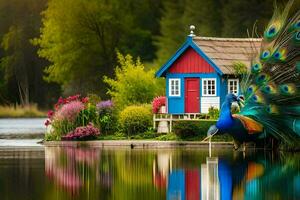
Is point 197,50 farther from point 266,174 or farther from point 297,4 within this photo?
point 266,174

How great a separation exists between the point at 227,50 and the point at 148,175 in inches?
729

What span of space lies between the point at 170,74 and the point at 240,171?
59.2 ft

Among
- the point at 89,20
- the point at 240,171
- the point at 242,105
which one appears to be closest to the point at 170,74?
the point at 242,105

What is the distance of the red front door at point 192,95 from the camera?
4772cm

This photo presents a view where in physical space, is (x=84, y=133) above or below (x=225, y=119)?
below

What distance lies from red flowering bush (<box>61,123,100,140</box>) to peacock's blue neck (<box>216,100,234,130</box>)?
8.49 metres

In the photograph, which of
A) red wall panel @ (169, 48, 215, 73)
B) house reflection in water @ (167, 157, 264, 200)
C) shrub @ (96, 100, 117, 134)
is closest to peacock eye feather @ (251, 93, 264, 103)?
house reflection in water @ (167, 157, 264, 200)

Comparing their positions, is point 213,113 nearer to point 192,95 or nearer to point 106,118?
point 192,95

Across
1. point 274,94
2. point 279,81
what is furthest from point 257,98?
point 279,81

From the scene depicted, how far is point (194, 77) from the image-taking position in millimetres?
47969

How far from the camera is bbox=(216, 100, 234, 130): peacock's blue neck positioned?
126 ft

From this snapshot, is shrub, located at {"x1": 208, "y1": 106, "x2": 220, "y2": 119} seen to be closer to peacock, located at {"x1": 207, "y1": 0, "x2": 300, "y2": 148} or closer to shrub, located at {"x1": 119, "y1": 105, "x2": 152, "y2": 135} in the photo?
shrub, located at {"x1": 119, "y1": 105, "x2": 152, "y2": 135}

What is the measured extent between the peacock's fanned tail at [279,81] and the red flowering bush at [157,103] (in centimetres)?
901

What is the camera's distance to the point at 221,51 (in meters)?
47.9
